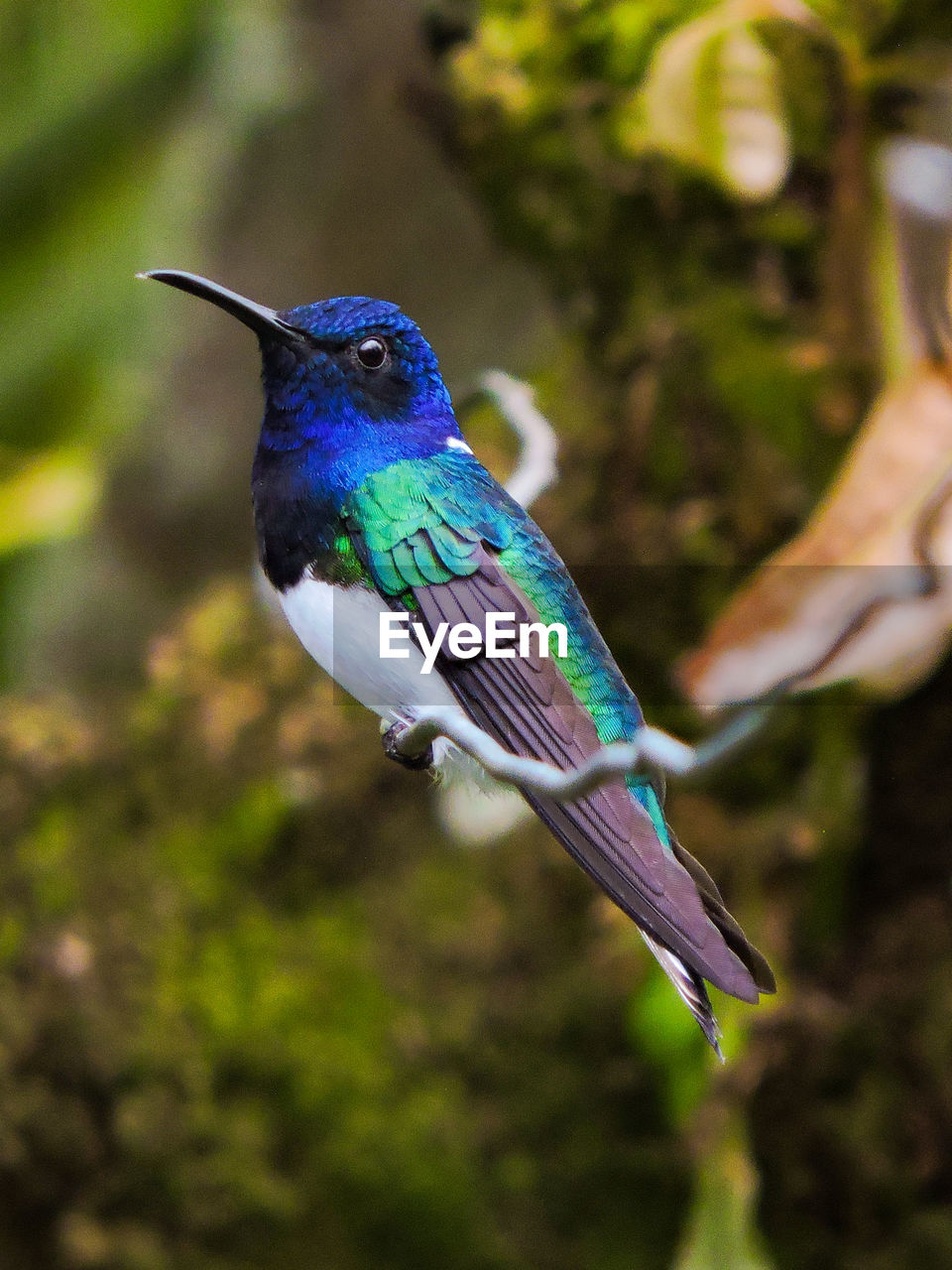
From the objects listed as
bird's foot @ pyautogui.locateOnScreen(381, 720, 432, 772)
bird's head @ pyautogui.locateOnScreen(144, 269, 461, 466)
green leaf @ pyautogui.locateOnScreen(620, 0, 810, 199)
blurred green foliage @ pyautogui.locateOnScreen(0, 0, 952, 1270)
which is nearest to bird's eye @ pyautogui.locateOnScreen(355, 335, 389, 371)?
bird's head @ pyautogui.locateOnScreen(144, 269, 461, 466)

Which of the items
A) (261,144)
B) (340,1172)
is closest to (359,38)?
(261,144)

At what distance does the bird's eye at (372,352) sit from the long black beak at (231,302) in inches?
0.9

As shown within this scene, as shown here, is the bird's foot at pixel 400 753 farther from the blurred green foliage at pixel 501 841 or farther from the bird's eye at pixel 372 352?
the blurred green foliage at pixel 501 841

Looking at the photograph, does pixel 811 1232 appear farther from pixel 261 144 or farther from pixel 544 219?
pixel 261 144

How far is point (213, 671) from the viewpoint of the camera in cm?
78

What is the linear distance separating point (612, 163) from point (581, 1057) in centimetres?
125

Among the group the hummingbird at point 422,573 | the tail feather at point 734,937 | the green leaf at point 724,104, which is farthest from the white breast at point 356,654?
the green leaf at point 724,104

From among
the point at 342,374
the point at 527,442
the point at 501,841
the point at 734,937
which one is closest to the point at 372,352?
the point at 342,374

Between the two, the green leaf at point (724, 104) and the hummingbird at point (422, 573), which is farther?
the green leaf at point (724, 104)

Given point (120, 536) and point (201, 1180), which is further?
point (201, 1180)

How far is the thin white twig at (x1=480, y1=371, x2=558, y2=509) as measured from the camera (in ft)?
1.73

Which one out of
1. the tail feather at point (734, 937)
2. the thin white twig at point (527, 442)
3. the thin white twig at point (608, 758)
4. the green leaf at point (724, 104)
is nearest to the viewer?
the thin white twig at point (608, 758)

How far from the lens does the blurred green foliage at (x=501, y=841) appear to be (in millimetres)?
1188

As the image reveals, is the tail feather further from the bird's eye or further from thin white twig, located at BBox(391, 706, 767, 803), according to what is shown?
the bird's eye
